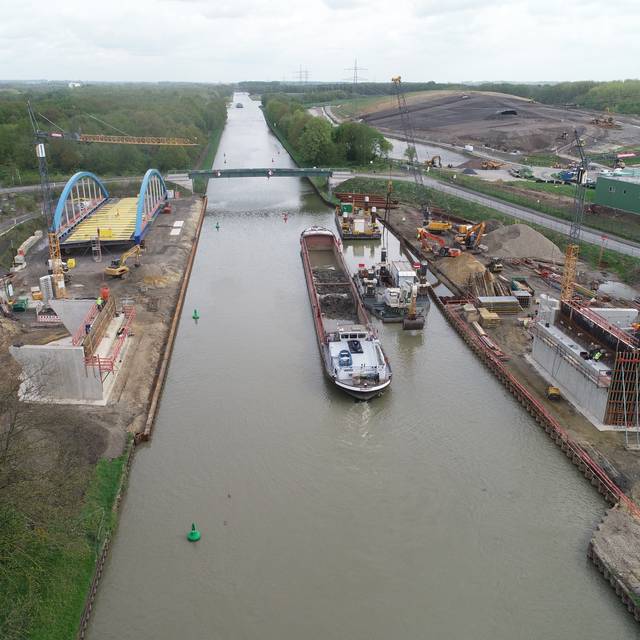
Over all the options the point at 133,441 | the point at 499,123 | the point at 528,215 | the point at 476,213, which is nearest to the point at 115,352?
the point at 133,441

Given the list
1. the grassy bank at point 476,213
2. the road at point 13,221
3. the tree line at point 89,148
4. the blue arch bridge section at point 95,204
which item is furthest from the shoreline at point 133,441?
the tree line at point 89,148

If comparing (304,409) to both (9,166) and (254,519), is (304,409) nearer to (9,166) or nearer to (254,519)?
(254,519)

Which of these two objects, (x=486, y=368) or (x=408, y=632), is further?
(x=486, y=368)

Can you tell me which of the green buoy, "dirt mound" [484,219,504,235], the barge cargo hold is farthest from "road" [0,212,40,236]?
"dirt mound" [484,219,504,235]

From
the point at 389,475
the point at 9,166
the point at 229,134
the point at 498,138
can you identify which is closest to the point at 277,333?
the point at 389,475

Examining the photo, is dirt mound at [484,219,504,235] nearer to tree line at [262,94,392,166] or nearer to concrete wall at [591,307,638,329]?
concrete wall at [591,307,638,329]

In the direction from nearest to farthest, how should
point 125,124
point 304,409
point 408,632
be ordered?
point 408,632, point 304,409, point 125,124
